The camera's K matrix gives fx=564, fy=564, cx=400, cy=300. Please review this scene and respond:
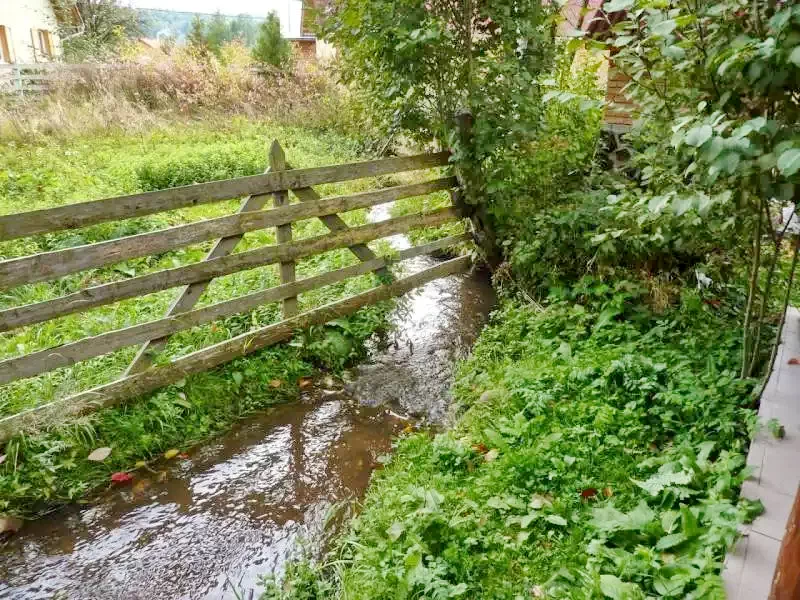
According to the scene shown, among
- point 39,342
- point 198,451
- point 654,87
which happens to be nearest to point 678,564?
point 654,87

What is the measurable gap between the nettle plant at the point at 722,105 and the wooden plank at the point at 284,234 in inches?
108

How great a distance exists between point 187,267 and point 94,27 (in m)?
23.5

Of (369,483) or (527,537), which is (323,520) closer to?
(369,483)

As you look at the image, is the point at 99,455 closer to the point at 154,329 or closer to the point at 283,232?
the point at 154,329

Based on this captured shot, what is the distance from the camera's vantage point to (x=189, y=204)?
440 cm

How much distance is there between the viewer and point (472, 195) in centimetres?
664

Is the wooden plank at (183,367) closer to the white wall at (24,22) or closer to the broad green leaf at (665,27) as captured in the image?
the broad green leaf at (665,27)

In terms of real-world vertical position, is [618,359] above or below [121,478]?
above

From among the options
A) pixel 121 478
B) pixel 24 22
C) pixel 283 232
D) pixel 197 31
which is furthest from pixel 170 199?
pixel 24 22

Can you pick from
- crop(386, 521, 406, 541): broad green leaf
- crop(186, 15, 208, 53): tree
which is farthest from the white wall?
crop(386, 521, 406, 541): broad green leaf

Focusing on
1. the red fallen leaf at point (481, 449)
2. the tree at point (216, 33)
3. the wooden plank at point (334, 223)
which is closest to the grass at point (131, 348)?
the wooden plank at point (334, 223)

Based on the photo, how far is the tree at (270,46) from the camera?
67.3 feet

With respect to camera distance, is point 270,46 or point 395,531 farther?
point 270,46

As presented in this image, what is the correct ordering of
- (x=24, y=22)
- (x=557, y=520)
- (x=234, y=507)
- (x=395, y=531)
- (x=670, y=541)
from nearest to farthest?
1. (x=670, y=541)
2. (x=557, y=520)
3. (x=395, y=531)
4. (x=234, y=507)
5. (x=24, y=22)
